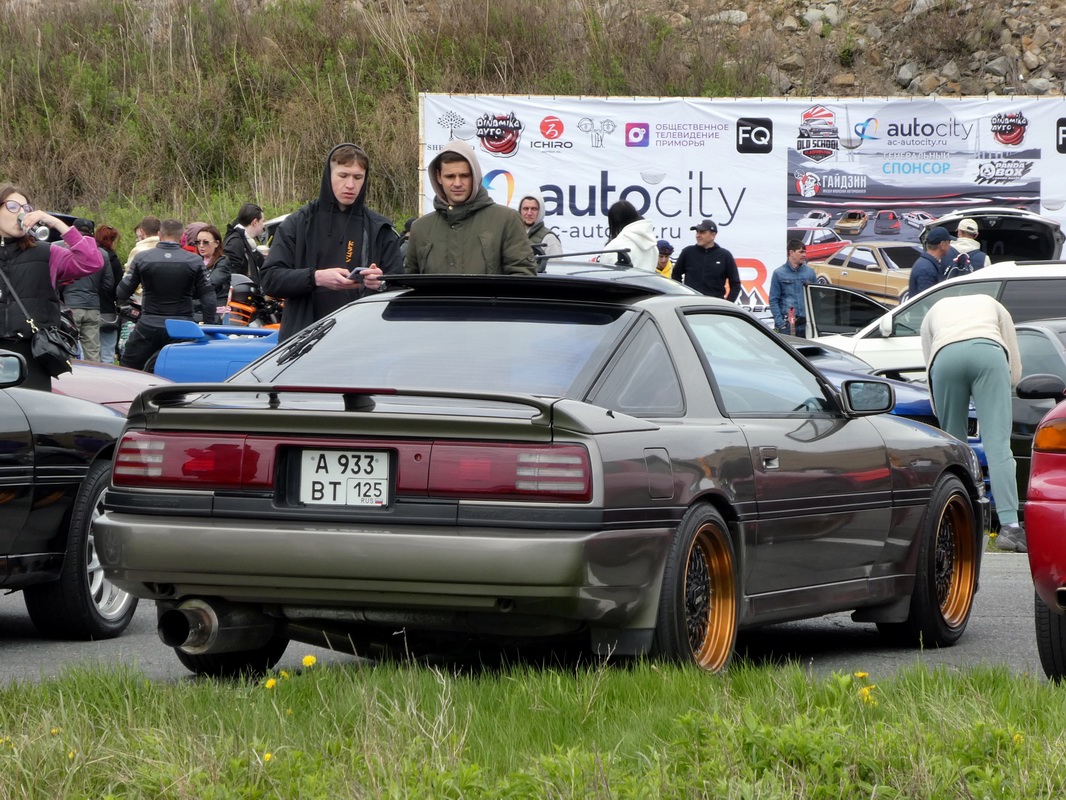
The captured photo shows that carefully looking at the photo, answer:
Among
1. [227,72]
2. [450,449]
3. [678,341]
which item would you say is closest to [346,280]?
[678,341]

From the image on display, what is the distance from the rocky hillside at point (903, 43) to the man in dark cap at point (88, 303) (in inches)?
→ 674

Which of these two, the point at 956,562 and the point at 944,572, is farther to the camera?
the point at 956,562

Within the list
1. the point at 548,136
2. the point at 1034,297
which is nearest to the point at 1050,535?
the point at 1034,297

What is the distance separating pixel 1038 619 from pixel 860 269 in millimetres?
17613

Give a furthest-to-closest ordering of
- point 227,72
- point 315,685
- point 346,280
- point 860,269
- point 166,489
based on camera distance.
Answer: point 227,72 → point 860,269 → point 346,280 → point 166,489 → point 315,685

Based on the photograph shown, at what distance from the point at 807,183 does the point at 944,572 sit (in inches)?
640

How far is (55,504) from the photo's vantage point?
7105 millimetres

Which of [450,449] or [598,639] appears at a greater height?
[450,449]

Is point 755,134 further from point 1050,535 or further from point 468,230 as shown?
point 1050,535

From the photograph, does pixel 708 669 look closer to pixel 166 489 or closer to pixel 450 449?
pixel 450 449

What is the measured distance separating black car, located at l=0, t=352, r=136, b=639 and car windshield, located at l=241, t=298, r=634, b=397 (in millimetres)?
1416

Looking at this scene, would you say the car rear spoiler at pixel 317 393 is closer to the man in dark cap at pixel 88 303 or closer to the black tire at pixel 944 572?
the black tire at pixel 944 572

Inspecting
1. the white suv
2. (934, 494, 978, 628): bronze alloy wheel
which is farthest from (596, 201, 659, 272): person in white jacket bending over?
(934, 494, 978, 628): bronze alloy wheel

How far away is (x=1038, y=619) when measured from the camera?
574 cm
